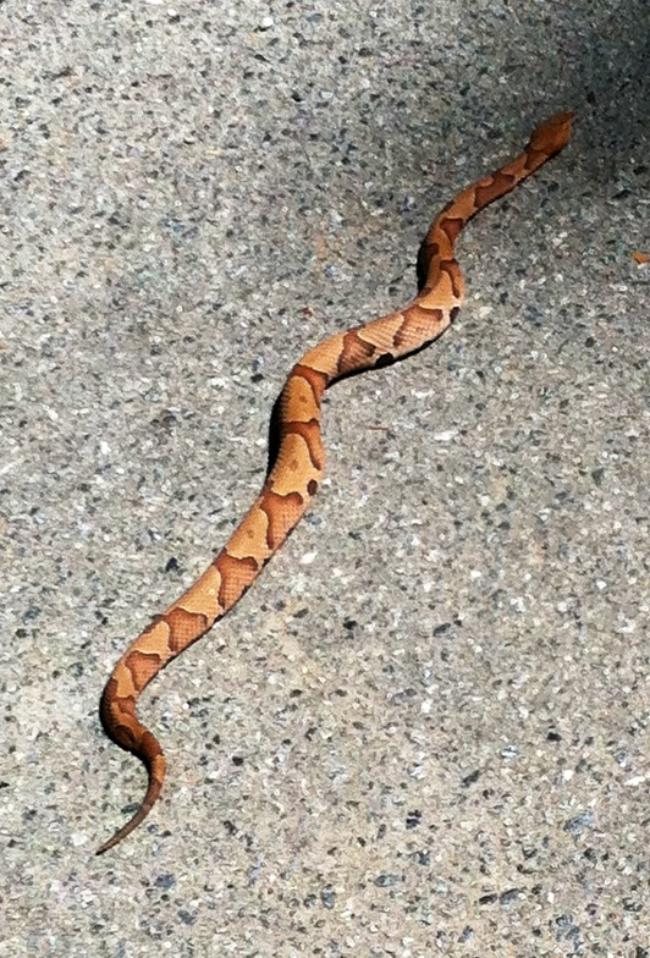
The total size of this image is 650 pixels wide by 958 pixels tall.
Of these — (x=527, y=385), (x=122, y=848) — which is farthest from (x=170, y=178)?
(x=122, y=848)

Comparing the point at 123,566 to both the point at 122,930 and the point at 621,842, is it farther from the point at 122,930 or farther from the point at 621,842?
the point at 621,842

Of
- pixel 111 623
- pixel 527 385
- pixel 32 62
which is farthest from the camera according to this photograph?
pixel 32 62

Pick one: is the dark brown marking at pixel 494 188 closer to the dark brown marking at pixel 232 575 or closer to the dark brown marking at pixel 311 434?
the dark brown marking at pixel 311 434

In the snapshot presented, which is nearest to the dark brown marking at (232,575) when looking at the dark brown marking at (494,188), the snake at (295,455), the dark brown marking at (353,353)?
the snake at (295,455)

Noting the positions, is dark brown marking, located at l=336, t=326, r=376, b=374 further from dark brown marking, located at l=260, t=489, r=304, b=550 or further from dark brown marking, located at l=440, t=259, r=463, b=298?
dark brown marking, located at l=260, t=489, r=304, b=550

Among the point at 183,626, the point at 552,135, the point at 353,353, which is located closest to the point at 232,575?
the point at 183,626

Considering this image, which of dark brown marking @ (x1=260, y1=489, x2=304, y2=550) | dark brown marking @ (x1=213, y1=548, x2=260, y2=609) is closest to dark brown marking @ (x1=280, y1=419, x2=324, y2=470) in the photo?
dark brown marking @ (x1=260, y1=489, x2=304, y2=550)
